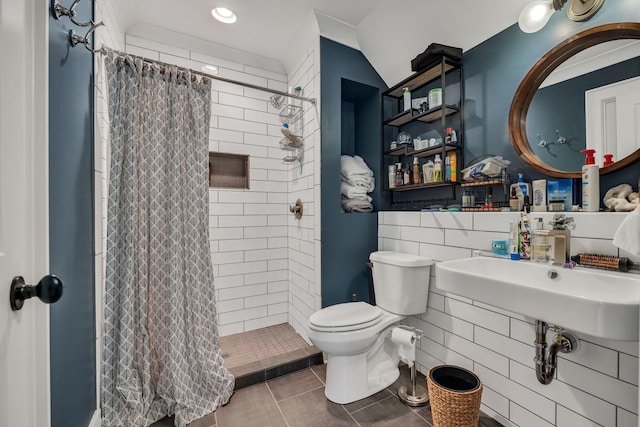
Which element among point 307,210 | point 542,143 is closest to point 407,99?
point 542,143

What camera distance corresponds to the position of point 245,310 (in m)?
2.39

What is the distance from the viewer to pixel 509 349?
135cm

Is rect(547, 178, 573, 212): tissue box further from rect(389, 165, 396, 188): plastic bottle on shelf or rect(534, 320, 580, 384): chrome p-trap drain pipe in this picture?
rect(389, 165, 396, 188): plastic bottle on shelf

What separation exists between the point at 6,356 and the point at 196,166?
3.80 feet

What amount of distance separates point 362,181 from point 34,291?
1.90 meters

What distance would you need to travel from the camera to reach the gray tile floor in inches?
56.2

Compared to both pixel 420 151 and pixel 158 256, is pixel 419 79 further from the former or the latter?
pixel 158 256

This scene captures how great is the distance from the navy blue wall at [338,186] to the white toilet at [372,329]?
236 mm

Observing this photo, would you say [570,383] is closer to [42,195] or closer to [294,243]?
[294,243]

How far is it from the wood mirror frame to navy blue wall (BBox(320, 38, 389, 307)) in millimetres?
942

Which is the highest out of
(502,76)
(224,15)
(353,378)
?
(224,15)

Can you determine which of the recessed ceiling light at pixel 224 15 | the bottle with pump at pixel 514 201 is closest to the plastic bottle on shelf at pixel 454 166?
the bottle with pump at pixel 514 201

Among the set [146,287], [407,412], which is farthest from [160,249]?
[407,412]

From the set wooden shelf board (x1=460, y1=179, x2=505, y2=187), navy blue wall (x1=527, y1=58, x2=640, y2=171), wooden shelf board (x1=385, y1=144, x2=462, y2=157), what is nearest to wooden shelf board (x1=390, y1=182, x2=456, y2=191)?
wooden shelf board (x1=460, y1=179, x2=505, y2=187)
